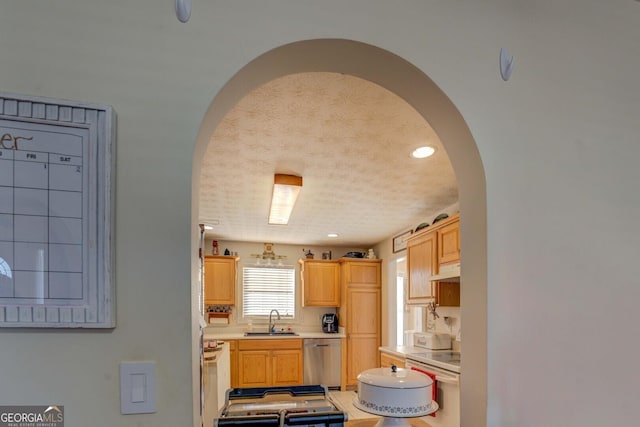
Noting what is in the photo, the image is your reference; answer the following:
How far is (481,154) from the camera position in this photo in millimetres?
1118

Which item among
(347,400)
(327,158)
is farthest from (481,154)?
(347,400)

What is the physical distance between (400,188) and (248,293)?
382 centimetres

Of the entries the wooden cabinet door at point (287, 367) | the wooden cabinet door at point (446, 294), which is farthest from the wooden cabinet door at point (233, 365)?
the wooden cabinet door at point (446, 294)

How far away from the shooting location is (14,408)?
78 centimetres

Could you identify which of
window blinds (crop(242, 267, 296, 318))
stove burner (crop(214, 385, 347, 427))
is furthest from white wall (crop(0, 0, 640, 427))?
window blinds (crop(242, 267, 296, 318))

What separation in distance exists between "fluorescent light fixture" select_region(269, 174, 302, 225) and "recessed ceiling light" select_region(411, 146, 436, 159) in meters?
0.97

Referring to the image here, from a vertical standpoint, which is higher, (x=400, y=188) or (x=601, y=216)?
(x=400, y=188)

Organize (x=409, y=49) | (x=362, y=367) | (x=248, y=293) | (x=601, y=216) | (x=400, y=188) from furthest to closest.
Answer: (x=248, y=293), (x=362, y=367), (x=400, y=188), (x=601, y=216), (x=409, y=49)

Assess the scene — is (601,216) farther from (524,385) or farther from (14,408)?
(14,408)

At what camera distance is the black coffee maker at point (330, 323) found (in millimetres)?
6230

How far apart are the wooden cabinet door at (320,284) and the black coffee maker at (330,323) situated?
264 mm

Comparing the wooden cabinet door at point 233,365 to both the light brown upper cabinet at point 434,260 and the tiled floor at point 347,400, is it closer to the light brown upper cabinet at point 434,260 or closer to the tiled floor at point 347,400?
the tiled floor at point 347,400

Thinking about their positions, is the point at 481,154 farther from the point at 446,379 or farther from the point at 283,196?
the point at 283,196

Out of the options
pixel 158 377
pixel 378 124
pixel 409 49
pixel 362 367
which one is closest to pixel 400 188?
pixel 378 124
